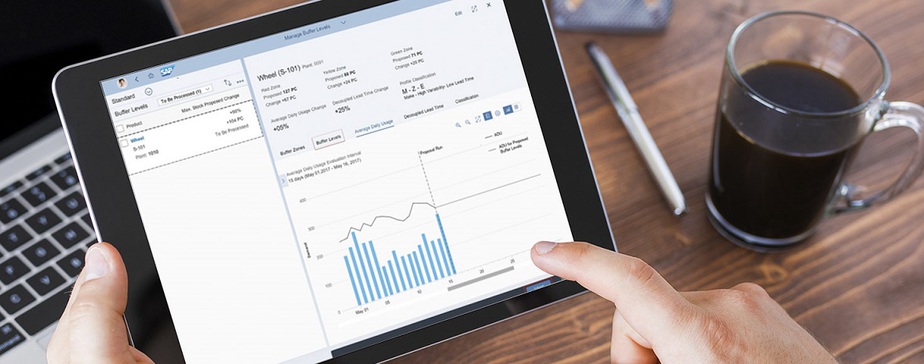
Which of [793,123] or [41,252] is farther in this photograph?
[41,252]

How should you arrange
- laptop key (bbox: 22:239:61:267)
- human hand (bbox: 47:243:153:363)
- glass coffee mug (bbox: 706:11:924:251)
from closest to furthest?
1. human hand (bbox: 47:243:153:363)
2. glass coffee mug (bbox: 706:11:924:251)
3. laptop key (bbox: 22:239:61:267)

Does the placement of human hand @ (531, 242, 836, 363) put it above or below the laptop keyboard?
below

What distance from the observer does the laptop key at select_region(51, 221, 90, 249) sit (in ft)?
2.57

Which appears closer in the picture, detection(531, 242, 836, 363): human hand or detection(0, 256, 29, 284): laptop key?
detection(531, 242, 836, 363): human hand

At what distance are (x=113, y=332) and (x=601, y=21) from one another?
0.62m

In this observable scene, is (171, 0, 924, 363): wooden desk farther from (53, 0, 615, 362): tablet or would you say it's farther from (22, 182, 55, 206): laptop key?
(22, 182, 55, 206): laptop key

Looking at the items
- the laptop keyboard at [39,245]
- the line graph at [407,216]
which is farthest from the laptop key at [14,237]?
the line graph at [407,216]

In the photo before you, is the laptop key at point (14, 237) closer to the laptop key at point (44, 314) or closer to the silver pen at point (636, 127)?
the laptop key at point (44, 314)

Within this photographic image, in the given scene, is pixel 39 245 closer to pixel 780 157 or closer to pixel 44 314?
pixel 44 314

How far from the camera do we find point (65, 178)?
818mm

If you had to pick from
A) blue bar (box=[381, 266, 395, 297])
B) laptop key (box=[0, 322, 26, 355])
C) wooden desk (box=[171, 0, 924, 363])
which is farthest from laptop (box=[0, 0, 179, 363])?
blue bar (box=[381, 266, 395, 297])

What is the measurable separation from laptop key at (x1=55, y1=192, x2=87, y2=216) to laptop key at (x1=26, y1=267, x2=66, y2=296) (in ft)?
0.21

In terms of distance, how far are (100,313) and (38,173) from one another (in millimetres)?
328

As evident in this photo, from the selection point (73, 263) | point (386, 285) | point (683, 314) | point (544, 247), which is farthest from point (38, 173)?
point (683, 314)
